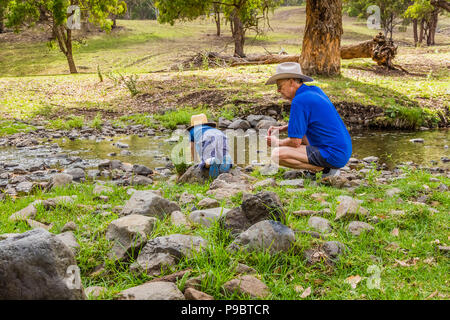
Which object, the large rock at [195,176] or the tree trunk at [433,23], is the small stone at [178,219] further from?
the tree trunk at [433,23]

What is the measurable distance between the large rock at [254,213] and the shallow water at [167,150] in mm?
4038

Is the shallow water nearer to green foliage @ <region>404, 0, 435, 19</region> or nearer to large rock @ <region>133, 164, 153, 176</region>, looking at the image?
large rock @ <region>133, 164, 153, 176</region>

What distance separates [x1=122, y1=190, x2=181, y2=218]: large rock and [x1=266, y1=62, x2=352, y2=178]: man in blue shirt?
2.12 m

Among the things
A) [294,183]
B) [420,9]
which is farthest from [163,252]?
[420,9]

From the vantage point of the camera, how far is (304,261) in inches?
114

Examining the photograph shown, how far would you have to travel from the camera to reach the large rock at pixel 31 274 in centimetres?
211

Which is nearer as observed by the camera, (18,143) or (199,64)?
(18,143)

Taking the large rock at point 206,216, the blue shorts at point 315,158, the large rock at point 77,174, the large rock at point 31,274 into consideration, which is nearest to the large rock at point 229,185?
the large rock at point 206,216

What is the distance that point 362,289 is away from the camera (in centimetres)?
259

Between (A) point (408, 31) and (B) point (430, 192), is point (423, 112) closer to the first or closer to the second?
(B) point (430, 192)

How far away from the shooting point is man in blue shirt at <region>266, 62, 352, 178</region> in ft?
16.6

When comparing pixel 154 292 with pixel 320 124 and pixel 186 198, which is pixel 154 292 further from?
pixel 320 124

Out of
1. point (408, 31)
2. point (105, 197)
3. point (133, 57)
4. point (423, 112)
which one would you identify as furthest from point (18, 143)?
point (408, 31)
